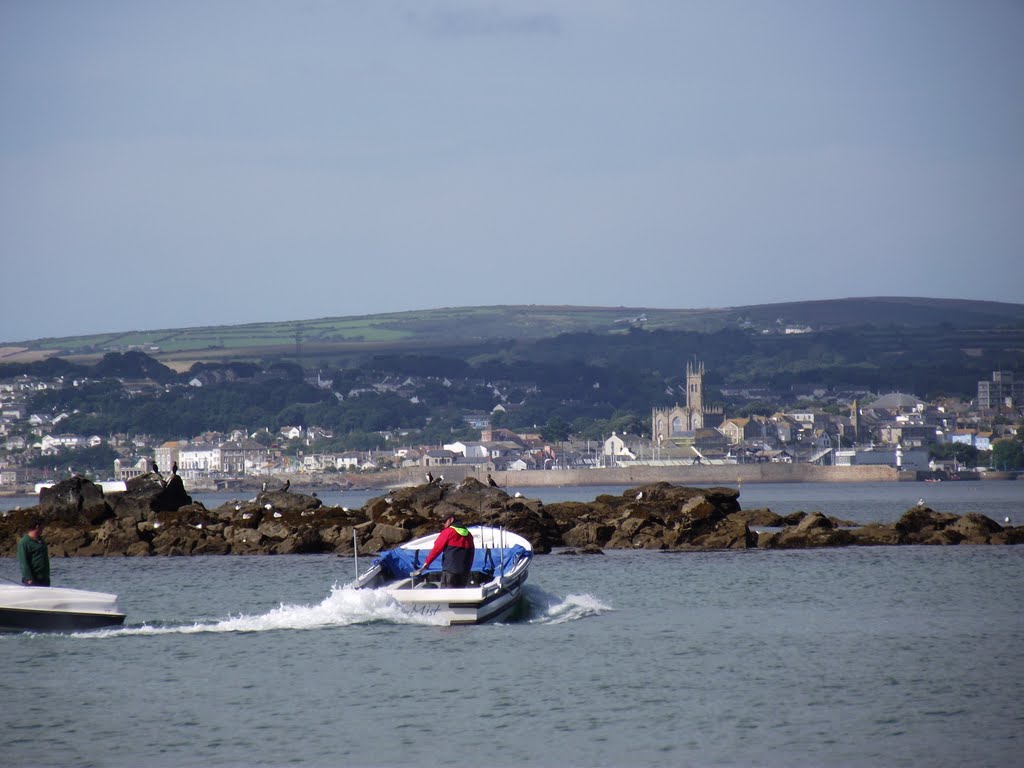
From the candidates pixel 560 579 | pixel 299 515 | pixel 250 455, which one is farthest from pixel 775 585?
pixel 250 455

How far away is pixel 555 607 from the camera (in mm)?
24953

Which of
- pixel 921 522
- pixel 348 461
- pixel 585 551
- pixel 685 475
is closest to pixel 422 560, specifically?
pixel 585 551

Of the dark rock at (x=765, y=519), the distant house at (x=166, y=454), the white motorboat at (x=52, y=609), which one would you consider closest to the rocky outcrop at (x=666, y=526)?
the dark rock at (x=765, y=519)

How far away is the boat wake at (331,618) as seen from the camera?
23.1 meters

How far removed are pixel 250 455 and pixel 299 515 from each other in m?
143

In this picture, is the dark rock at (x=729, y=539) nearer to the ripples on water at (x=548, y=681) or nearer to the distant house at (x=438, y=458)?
the ripples on water at (x=548, y=681)

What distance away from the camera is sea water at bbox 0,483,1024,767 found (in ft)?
49.9

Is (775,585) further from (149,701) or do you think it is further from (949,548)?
(149,701)

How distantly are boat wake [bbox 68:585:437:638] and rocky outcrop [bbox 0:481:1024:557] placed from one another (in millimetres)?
12647

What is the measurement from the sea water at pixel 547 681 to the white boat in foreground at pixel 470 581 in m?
0.33

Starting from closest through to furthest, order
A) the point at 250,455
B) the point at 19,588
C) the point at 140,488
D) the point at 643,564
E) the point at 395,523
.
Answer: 1. the point at 19,588
2. the point at 643,564
3. the point at 395,523
4. the point at 140,488
5. the point at 250,455

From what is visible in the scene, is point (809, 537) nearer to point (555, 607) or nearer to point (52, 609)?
point (555, 607)

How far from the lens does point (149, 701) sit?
17750 millimetres

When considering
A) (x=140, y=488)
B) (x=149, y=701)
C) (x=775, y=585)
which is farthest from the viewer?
(x=140, y=488)
